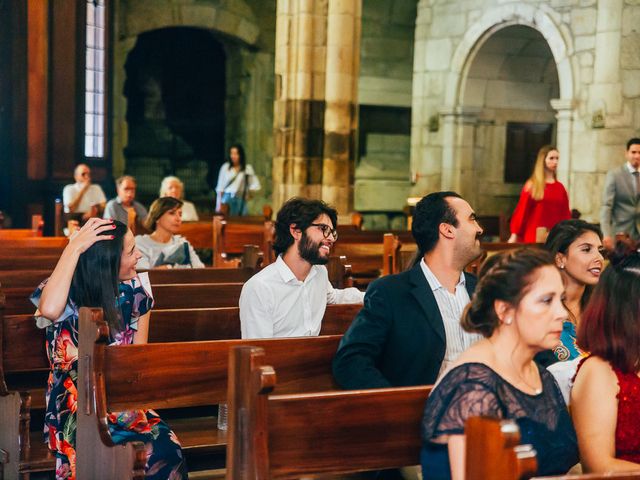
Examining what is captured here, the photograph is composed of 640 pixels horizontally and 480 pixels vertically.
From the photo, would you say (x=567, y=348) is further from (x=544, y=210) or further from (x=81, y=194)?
(x=81, y=194)

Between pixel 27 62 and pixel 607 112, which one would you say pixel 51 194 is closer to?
pixel 27 62

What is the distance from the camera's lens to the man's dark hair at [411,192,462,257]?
3.62 meters

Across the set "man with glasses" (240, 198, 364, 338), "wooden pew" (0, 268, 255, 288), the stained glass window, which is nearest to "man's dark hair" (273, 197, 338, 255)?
"man with glasses" (240, 198, 364, 338)

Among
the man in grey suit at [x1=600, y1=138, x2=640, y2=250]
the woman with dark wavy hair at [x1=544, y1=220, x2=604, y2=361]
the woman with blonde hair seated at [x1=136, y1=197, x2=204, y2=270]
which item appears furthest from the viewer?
the man in grey suit at [x1=600, y1=138, x2=640, y2=250]

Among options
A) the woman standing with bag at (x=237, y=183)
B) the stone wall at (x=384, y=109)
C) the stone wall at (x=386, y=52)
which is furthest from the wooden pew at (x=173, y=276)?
the stone wall at (x=386, y=52)

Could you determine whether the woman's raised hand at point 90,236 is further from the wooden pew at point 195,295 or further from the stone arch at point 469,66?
the stone arch at point 469,66

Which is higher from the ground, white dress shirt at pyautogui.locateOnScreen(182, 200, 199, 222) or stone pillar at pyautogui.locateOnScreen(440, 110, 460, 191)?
stone pillar at pyautogui.locateOnScreen(440, 110, 460, 191)

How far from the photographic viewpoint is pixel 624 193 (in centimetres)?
801

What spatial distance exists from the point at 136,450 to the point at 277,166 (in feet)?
24.0

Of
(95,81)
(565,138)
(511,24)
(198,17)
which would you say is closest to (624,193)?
(565,138)

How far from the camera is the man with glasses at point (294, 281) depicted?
163 inches

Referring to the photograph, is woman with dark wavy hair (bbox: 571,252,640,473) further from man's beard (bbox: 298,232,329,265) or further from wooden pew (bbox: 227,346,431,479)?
man's beard (bbox: 298,232,329,265)

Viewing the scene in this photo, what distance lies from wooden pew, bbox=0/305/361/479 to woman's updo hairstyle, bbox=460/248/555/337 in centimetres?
193

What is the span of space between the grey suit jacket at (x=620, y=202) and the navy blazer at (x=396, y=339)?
4.91 metres
